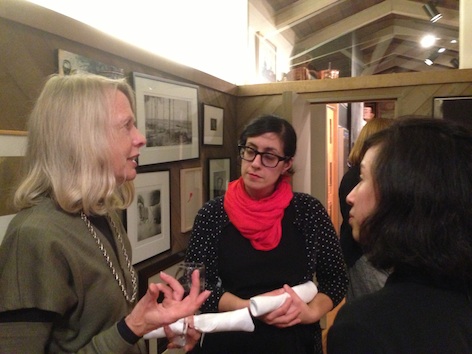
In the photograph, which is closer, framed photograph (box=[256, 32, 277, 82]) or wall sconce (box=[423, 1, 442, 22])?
wall sconce (box=[423, 1, 442, 22])

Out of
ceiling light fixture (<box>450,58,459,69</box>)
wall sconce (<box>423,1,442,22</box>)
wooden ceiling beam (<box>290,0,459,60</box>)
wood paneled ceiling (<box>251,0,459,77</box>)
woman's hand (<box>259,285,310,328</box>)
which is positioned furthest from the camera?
wooden ceiling beam (<box>290,0,459,60</box>)

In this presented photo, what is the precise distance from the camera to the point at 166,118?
6.11ft

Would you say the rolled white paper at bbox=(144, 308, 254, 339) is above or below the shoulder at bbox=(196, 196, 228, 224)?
below

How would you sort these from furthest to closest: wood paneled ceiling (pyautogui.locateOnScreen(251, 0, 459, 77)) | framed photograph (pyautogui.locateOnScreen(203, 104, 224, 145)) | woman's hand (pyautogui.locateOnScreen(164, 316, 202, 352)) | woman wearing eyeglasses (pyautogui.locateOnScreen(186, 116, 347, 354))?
wood paneled ceiling (pyautogui.locateOnScreen(251, 0, 459, 77)) < framed photograph (pyautogui.locateOnScreen(203, 104, 224, 145)) < woman wearing eyeglasses (pyautogui.locateOnScreen(186, 116, 347, 354)) < woman's hand (pyautogui.locateOnScreen(164, 316, 202, 352))

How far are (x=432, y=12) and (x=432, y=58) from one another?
0.40 m

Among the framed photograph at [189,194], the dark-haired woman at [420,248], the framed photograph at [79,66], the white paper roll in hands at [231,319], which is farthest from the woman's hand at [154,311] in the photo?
the framed photograph at [189,194]

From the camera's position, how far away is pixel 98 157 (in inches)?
33.9

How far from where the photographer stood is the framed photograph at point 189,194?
6.80 feet

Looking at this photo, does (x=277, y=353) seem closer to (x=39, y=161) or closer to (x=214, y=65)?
(x=39, y=161)

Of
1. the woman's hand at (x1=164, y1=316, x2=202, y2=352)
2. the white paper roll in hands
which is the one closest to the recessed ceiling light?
the white paper roll in hands

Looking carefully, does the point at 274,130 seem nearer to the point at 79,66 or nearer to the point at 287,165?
the point at 287,165

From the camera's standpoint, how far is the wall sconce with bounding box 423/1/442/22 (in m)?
2.83

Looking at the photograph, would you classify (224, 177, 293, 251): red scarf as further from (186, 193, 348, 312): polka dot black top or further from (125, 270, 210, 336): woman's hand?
(125, 270, 210, 336): woman's hand

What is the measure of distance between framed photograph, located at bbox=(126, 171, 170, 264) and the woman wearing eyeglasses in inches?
16.5
